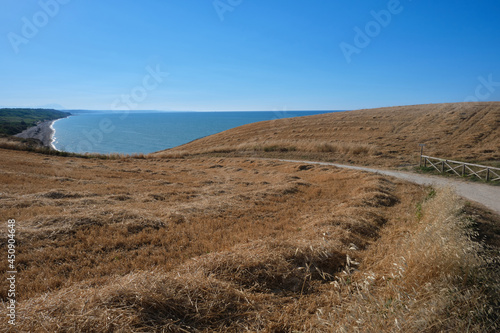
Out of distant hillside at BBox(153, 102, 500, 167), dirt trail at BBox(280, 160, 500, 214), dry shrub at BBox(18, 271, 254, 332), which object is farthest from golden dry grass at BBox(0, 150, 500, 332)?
distant hillside at BBox(153, 102, 500, 167)

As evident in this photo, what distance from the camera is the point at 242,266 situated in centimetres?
566

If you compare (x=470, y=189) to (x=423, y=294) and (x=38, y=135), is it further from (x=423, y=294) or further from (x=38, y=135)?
(x=38, y=135)

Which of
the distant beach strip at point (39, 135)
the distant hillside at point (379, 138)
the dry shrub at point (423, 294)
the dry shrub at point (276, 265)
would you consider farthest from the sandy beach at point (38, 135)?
the dry shrub at point (423, 294)

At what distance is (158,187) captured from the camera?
617 inches

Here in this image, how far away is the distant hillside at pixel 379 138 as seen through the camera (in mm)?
29703

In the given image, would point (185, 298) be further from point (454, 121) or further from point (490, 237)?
point (454, 121)

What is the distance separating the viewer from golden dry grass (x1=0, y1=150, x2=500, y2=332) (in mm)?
3807

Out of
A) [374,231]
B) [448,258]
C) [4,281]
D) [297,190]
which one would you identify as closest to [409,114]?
[297,190]

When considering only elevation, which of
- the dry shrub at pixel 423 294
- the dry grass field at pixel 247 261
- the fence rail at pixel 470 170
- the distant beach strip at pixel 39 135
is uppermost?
the fence rail at pixel 470 170

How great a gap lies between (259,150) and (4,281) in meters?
34.7

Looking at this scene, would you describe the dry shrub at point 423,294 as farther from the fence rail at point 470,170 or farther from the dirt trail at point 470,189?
the fence rail at point 470,170

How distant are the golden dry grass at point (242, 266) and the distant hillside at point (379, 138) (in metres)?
20.4

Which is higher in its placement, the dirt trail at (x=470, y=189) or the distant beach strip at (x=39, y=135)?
the dirt trail at (x=470, y=189)

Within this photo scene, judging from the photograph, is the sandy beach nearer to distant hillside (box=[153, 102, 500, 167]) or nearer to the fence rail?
distant hillside (box=[153, 102, 500, 167])
